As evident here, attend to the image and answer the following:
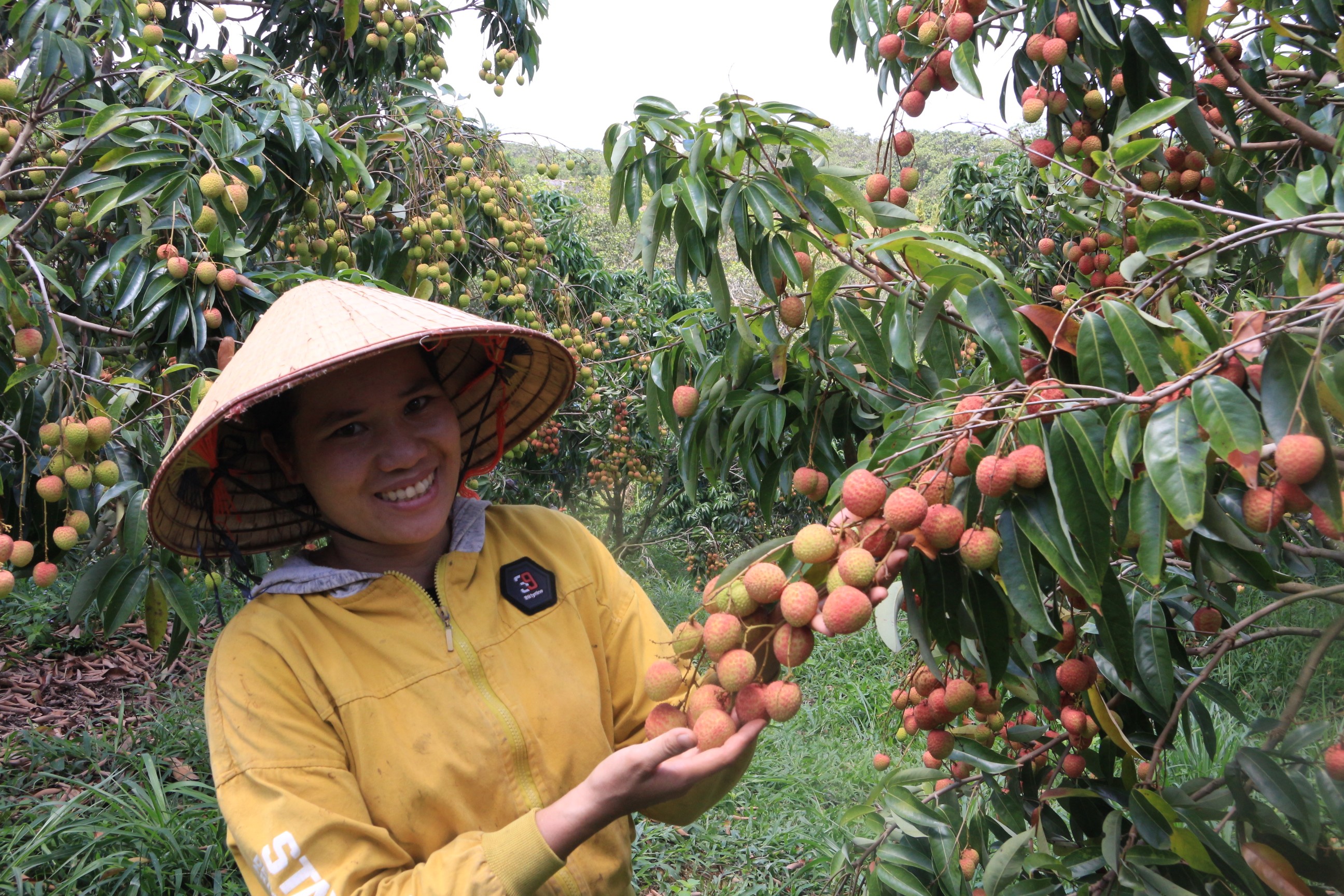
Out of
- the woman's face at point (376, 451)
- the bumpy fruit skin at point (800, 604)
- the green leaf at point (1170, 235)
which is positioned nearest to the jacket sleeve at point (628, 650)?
the woman's face at point (376, 451)

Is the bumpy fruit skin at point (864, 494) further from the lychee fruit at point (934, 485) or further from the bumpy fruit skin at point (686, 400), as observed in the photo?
the bumpy fruit skin at point (686, 400)

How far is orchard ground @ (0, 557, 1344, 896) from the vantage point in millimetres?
2236

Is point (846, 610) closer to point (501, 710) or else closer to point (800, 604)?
point (800, 604)

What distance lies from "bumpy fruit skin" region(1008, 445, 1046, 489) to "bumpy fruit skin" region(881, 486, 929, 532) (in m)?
0.08

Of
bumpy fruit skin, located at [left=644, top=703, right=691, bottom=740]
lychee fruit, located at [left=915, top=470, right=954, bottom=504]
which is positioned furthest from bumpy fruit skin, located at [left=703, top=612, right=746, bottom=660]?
lychee fruit, located at [left=915, top=470, right=954, bottom=504]

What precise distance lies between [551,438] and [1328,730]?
13.4 ft

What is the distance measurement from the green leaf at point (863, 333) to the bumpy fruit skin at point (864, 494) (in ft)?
1.52

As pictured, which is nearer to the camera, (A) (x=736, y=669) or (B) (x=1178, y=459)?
(B) (x=1178, y=459)

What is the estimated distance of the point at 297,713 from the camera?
944 mm

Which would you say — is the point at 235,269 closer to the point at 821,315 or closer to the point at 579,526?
the point at 579,526

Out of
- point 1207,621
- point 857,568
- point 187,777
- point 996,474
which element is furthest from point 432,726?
point 187,777

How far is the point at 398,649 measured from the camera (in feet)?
3.35

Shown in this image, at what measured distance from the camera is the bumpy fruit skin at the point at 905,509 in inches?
29.1

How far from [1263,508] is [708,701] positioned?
1.63 ft
